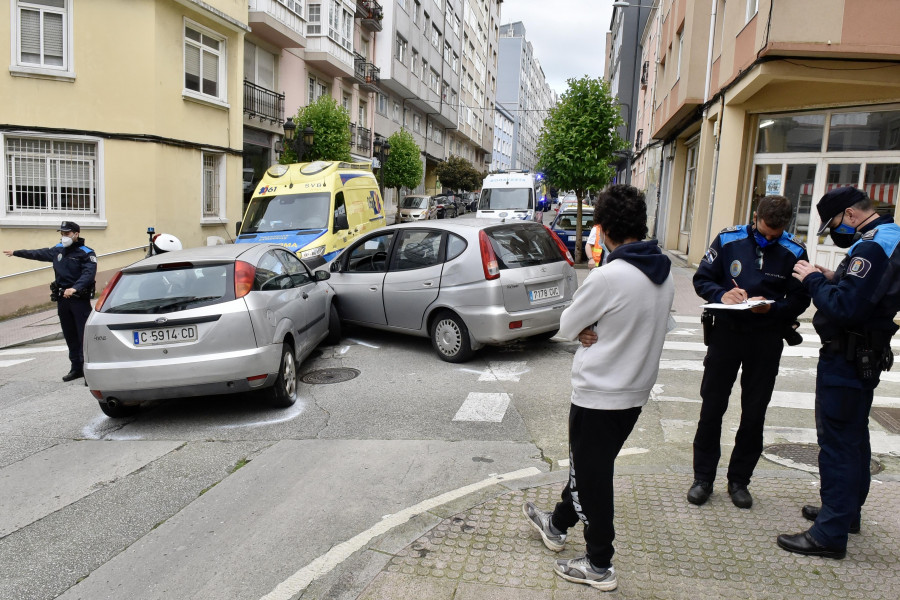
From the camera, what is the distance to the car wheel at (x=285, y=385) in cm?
622

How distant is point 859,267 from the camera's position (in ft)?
10.3

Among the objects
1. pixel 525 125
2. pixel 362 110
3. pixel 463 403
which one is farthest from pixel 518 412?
pixel 525 125

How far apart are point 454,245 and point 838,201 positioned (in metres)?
4.83

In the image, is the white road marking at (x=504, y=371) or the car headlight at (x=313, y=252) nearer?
the white road marking at (x=504, y=371)

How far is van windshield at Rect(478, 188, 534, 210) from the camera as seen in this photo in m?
24.6

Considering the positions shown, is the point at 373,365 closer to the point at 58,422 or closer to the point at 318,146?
the point at 58,422

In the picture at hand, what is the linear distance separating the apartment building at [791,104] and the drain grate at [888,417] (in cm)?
630

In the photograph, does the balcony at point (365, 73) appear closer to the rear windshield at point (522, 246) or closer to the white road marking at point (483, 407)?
the rear windshield at point (522, 246)

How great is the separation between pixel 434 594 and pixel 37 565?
7.34 feet

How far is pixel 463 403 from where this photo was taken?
638 centimetres

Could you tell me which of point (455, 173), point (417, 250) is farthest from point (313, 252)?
point (455, 173)

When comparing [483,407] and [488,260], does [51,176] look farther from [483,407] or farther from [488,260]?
[483,407]

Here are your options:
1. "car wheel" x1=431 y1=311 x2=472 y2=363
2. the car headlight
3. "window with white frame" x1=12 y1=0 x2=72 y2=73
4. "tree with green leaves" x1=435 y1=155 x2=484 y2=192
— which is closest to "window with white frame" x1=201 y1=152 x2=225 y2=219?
Answer: "window with white frame" x1=12 y1=0 x2=72 y2=73

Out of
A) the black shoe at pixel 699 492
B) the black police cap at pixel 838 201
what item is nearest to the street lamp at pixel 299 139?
the black shoe at pixel 699 492
